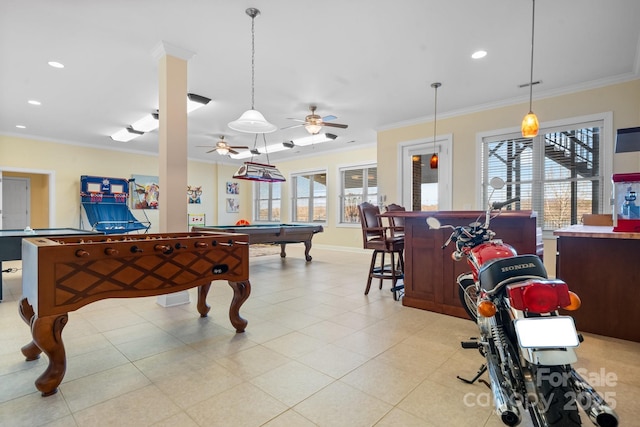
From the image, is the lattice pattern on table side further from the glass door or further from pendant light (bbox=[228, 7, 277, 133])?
the glass door

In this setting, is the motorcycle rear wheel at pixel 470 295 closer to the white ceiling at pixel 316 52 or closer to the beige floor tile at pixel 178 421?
the beige floor tile at pixel 178 421

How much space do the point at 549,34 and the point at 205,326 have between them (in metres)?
4.53

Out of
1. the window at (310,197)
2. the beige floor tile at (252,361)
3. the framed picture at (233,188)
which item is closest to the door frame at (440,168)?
the window at (310,197)

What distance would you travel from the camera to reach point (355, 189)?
8930 millimetres

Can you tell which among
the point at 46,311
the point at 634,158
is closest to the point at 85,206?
the point at 46,311

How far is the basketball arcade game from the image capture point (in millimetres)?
7886

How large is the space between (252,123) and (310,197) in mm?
6613

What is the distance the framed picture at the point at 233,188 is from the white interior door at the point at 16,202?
5.55 metres

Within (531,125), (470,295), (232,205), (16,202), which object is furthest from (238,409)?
(16,202)

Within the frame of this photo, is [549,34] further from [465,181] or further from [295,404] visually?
[295,404]

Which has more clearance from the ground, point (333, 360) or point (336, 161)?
point (336, 161)

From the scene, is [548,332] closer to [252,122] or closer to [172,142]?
[252,122]

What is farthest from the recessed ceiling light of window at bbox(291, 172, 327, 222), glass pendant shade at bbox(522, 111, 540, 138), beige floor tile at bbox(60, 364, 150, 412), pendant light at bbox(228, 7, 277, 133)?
window at bbox(291, 172, 327, 222)

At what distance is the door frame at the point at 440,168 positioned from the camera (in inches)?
229
